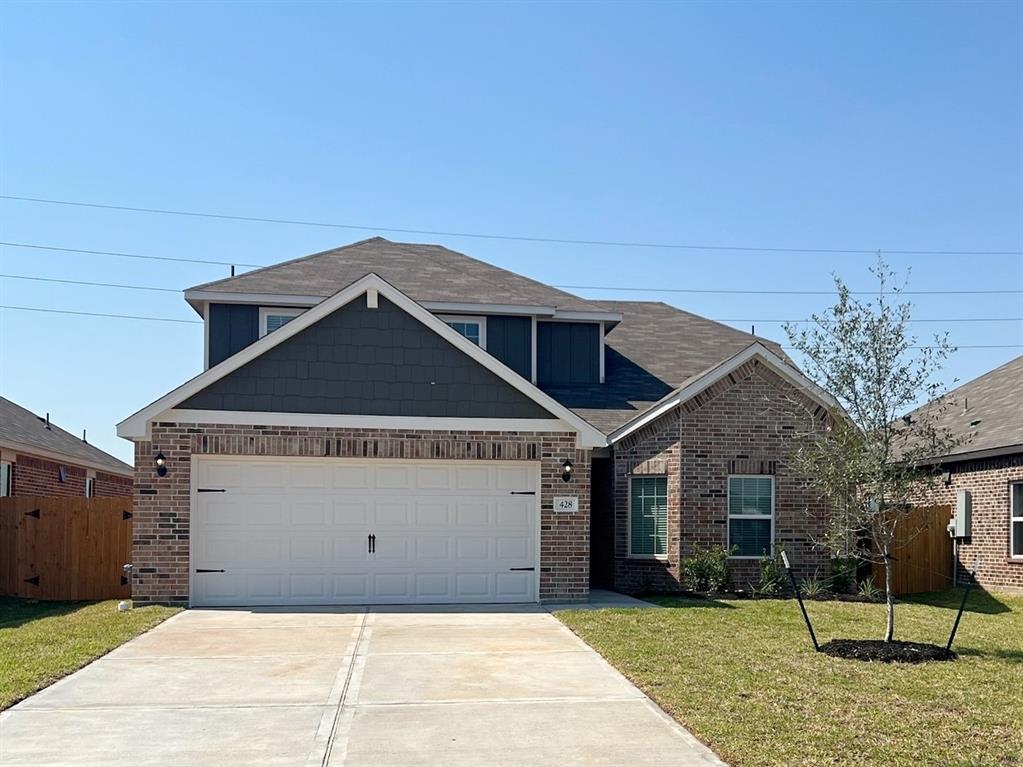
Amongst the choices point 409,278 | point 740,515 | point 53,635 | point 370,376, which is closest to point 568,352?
point 409,278

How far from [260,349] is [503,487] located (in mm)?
4428

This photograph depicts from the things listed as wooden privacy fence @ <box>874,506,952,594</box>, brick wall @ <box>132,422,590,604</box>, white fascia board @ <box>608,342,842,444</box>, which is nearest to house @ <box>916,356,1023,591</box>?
wooden privacy fence @ <box>874,506,952,594</box>

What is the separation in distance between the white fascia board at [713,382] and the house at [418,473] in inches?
1.5

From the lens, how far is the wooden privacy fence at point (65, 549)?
57.9 feet

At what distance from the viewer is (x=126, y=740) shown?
7.88 meters

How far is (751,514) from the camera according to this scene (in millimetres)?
18172

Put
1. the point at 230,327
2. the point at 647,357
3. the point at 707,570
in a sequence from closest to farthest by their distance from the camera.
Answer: the point at 707,570
the point at 230,327
the point at 647,357

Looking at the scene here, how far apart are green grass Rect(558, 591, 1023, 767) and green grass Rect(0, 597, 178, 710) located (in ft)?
18.9

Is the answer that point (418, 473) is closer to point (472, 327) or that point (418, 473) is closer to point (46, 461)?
point (472, 327)

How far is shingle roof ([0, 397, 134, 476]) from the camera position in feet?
73.8

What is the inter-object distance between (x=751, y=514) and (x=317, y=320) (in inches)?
326

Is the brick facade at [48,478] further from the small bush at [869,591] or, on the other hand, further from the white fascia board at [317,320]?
the small bush at [869,591]

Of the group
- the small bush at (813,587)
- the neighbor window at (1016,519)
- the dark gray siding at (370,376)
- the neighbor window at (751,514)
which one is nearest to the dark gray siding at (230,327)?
the dark gray siding at (370,376)

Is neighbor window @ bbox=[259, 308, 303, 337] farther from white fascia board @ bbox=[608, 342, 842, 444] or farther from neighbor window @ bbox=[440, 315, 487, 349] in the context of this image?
white fascia board @ bbox=[608, 342, 842, 444]
